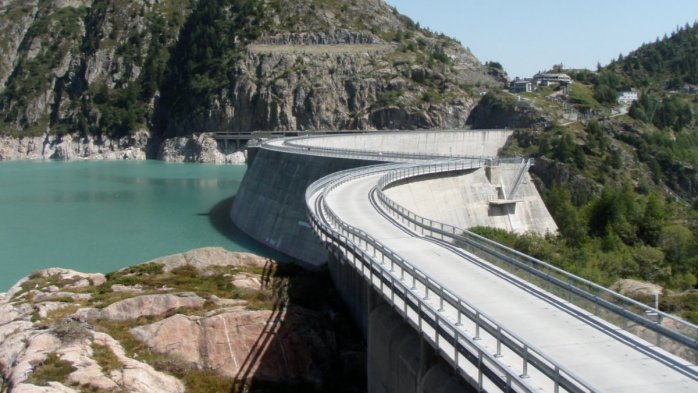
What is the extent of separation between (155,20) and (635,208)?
13966 cm

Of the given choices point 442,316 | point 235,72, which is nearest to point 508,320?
point 442,316

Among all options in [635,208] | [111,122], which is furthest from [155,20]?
[635,208]

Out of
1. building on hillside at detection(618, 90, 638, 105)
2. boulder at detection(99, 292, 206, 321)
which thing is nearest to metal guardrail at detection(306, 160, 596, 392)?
boulder at detection(99, 292, 206, 321)

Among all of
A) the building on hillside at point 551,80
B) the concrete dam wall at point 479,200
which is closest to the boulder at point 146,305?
the concrete dam wall at point 479,200

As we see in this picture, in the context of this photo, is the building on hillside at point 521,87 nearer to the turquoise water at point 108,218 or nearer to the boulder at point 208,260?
the turquoise water at point 108,218

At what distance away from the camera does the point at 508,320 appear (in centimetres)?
1503

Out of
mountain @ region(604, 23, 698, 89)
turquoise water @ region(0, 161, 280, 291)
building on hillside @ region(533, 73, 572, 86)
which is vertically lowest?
turquoise water @ region(0, 161, 280, 291)

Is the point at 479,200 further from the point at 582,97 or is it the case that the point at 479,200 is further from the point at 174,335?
the point at 582,97

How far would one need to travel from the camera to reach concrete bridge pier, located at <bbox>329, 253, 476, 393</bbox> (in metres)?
Result: 14.7

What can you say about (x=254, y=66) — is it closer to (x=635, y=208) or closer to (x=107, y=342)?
(x=635, y=208)

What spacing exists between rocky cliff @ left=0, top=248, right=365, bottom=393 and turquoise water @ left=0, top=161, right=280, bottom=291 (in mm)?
16089

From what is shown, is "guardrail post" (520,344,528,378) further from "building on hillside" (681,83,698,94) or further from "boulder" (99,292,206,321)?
"building on hillside" (681,83,698,94)

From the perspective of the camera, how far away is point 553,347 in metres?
13.4

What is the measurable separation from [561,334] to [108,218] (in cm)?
5696
